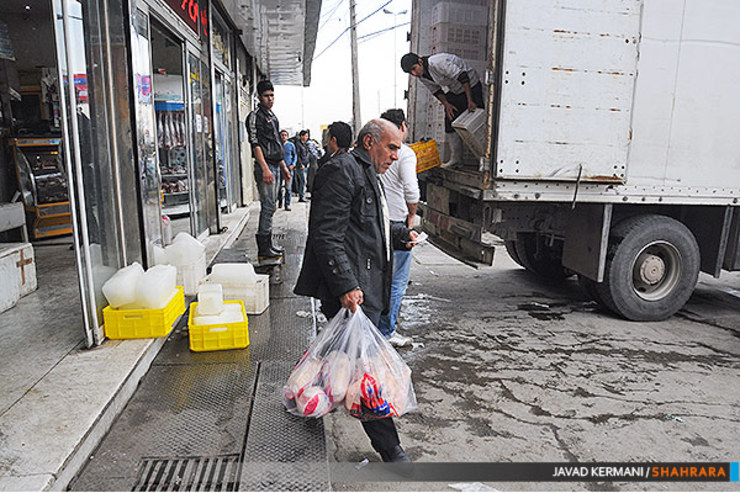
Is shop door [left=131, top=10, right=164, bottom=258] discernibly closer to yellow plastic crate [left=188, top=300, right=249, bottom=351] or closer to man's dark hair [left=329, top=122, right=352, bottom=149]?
yellow plastic crate [left=188, top=300, right=249, bottom=351]

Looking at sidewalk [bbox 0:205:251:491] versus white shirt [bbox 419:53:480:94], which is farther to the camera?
white shirt [bbox 419:53:480:94]

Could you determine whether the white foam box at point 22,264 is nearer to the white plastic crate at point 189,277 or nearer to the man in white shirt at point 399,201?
the white plastic crate at point 189,277

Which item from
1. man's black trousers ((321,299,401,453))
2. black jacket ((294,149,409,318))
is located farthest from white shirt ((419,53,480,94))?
man's black trousers ((321,299,401,453))

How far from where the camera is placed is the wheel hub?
5.43m

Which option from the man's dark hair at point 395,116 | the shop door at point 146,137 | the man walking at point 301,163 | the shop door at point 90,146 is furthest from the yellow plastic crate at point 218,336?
the man walking at point 301,163

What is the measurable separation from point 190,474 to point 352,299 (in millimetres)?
1111

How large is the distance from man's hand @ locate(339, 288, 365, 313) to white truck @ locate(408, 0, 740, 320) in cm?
254

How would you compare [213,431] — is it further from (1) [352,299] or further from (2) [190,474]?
(1) [352,299]

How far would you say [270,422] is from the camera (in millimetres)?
2902

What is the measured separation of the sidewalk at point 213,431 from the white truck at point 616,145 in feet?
8.46

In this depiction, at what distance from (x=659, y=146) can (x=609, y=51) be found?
1.08m

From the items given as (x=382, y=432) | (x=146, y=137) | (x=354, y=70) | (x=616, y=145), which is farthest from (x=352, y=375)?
(x=354, y=70)

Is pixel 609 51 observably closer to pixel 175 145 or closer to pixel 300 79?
pixel 175 145

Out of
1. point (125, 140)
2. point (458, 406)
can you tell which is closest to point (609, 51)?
point (458, 406)
